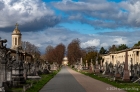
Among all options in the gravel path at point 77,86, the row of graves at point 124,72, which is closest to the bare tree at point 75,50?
the row of graves at point 124,72

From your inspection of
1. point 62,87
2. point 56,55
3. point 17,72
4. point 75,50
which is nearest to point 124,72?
point 62,87

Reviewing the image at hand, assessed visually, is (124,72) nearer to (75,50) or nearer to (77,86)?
(77,86)

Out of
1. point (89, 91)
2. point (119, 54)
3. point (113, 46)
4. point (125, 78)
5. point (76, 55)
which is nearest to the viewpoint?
point (89, 91)

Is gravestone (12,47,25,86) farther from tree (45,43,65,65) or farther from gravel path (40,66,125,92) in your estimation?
tree (45,43,65,65)

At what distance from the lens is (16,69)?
2964 cm

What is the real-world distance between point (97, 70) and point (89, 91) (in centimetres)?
4142

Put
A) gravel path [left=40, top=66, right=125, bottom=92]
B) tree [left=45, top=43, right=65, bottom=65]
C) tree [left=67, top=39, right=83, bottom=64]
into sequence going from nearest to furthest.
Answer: gravel path [left=40, top=66, right=125, bottom=92] → tree [left=67, top=39, right=83, bottom=64] → tree [left=45, top=43, right=65, bottom=65]

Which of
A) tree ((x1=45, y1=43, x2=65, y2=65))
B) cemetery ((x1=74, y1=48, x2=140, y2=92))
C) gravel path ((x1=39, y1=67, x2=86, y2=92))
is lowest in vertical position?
gravel path ((x1=39, y1=67, x2=86, y2=92))

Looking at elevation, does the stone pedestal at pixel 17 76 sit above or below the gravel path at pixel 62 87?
above

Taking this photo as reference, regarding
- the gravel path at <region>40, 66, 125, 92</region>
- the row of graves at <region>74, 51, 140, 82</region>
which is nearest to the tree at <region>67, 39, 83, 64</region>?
the row of graves at <region>74, 51, 140, 82</region>

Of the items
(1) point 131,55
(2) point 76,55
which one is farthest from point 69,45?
(1) point 131,55

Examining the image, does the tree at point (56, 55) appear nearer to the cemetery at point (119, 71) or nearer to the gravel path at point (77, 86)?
the cemetery at point (119, 71)

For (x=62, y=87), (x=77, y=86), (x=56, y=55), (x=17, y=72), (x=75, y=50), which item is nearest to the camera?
(x=62, y=87)

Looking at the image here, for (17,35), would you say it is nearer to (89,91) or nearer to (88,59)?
(88,59)
